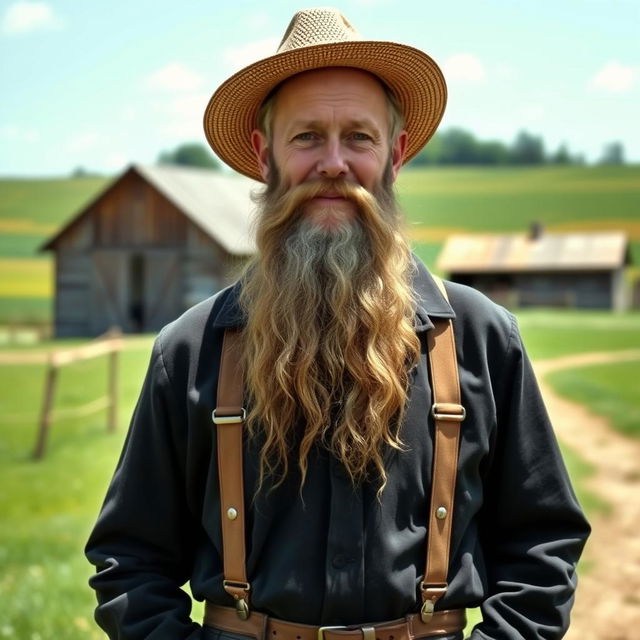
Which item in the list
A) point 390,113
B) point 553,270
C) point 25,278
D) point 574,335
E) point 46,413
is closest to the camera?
point 390,113

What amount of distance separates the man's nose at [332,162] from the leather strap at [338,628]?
108cm

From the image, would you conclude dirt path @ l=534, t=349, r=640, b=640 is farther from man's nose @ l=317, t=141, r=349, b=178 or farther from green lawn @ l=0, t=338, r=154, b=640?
Result: man's nose @ l=317, t=141, r=349, b=178

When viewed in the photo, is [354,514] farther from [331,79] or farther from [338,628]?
[331,79]

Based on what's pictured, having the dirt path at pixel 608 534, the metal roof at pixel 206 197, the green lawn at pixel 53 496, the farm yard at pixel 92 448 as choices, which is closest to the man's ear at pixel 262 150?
the farm yard at pixel 92 448

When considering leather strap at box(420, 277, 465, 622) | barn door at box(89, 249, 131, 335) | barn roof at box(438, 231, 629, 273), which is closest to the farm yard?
leather strap at box(420, 277, 465, 622)

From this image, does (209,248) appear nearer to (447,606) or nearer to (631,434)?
(631,434)

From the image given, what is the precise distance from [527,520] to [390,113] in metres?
1.14

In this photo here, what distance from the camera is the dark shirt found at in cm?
219

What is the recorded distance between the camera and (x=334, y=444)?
2211 millimetres

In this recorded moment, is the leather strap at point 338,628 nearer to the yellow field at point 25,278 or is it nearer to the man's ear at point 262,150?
Result: the man's ear at point 262,150

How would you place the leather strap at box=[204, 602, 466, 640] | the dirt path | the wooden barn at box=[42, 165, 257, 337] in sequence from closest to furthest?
the leather strap at box=[204, 602, 466, 640] → the dirt path → the wooden barn at box=[42, 165, 257, 337]

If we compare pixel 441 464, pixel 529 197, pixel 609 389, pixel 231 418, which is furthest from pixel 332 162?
pixel 529 197

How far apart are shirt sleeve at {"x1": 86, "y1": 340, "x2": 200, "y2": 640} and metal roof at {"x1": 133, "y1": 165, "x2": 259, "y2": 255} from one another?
2457 cm

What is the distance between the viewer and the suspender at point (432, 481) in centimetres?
221
